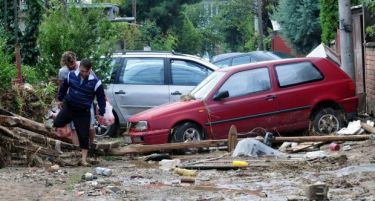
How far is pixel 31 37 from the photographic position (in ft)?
65.3

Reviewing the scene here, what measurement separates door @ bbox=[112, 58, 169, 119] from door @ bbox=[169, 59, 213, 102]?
0.62 ft

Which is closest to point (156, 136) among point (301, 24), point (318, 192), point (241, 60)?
point (318, 192)

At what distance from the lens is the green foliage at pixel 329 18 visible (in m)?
22.3

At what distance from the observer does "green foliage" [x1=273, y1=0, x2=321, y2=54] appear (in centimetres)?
3138

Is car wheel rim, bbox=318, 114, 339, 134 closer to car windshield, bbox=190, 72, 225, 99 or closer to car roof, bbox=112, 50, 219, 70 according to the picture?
car windshield, bbox=190, 72, 225, 99

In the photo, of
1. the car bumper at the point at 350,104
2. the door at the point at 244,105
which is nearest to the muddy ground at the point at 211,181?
the door at the point at 244,105

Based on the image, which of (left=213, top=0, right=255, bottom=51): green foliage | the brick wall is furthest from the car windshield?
(left=213, top=0, right=255, bottom=51): green foliage

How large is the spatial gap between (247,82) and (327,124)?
5.39 feet

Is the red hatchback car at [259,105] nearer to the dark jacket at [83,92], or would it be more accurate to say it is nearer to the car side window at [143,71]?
the dark jacket at [83,92]

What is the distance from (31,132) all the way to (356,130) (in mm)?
5554

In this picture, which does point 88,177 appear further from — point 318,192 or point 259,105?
point 259,105

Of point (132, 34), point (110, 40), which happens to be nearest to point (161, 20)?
point (132, 34)

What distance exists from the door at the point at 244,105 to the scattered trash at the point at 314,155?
2.18 meters

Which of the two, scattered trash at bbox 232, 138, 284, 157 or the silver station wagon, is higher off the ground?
the silver station wagon
